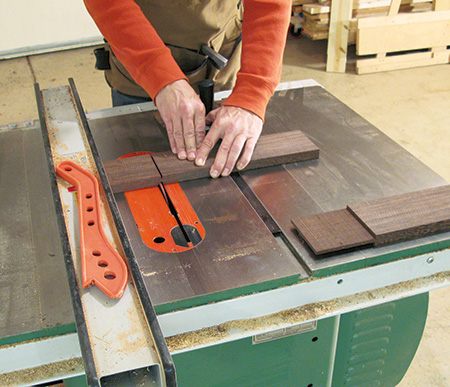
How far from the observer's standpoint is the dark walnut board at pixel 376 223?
38.6 inches

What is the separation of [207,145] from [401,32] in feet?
10.1

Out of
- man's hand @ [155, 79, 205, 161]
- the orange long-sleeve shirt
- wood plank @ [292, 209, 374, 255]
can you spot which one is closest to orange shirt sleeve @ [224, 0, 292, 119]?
the orange long-sleeve shirt

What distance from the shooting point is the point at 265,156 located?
126cm

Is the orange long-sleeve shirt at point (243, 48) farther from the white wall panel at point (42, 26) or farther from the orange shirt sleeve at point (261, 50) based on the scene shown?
the white wall panel at point (42, 26)

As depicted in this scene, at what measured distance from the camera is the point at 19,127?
155 centimetres

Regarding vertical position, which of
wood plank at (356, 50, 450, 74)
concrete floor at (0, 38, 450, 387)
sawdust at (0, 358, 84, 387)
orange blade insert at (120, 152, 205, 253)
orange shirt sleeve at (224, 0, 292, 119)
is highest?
orange shirt sleeve at (224, 0, 292, 119)

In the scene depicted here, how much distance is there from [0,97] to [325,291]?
342cm

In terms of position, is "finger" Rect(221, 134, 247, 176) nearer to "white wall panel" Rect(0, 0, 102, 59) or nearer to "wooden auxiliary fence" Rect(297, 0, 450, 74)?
"wooden auxiliary fence" Rect(297, 0, 450, 74)

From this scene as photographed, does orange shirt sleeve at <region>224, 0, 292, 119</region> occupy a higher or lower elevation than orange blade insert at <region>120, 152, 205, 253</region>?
higher

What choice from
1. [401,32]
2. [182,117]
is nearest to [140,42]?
[182,117]

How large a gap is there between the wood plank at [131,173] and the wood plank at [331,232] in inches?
14.7

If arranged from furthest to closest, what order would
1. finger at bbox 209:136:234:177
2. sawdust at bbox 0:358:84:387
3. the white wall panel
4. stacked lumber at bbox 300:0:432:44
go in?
the white wall panel → stacked lumber at bbox 300:0:432:44 → finger at bbox 209:136:234:177 → sawdust at bbox 0:358:84:387

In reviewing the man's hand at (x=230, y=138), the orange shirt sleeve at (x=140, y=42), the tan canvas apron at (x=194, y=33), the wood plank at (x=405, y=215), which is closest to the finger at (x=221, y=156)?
the man's hand at (x=230, y=138)

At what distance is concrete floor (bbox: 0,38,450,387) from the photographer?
10.1 feet
